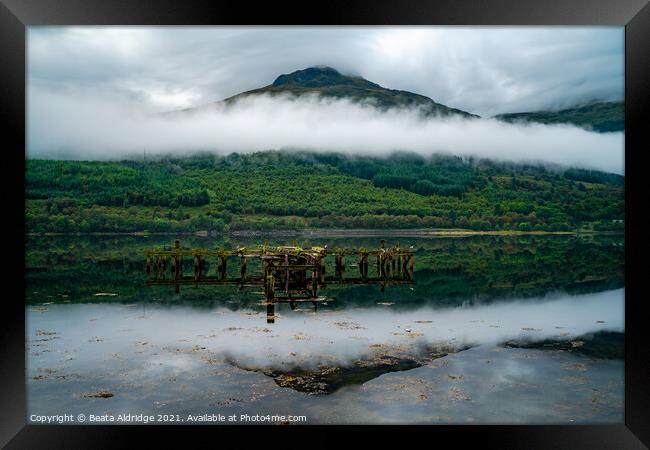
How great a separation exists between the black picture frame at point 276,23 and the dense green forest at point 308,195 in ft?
170

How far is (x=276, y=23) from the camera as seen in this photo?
751 centimetres

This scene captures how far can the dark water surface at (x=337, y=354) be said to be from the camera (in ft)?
31.5

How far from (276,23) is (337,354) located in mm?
7942

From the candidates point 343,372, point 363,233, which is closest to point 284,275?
point 343,372

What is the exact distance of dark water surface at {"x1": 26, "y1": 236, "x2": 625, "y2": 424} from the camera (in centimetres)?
960

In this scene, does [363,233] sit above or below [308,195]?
below

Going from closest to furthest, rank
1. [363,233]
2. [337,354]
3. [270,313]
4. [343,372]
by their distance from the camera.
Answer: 1. [343,372]
2. [337,354]
3. [270,313]
4. [363,233]

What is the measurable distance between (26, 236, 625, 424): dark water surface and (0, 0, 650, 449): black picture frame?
1572 mm

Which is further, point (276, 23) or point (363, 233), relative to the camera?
point (363, 233)

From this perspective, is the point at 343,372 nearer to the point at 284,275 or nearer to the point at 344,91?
the point at 284,275

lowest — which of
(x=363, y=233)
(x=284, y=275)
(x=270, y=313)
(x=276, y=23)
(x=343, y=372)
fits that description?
(x=343, y=372)
